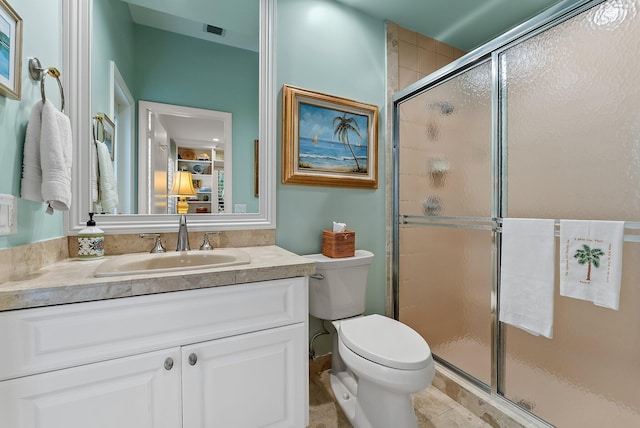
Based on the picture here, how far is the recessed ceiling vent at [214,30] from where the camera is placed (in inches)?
55.9

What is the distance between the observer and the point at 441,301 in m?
1.71

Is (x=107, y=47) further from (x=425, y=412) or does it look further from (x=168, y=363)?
(x=425, y=412)

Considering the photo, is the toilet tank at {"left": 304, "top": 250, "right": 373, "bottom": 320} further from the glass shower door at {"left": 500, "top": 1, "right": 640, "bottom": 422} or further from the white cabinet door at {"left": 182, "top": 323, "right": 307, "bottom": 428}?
the glass shower door at {"left": 500, "top": 1, "right": 640, "bottom": 422}

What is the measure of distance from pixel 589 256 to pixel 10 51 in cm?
201

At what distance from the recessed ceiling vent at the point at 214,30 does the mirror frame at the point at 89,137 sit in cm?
22

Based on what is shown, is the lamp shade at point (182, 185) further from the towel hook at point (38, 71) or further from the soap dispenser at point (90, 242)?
the towel hook at point (38, 71)

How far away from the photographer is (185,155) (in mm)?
1377

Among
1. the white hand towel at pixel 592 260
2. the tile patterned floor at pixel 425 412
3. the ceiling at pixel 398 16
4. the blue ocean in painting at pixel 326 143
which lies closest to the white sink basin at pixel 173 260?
the blue ocean in painting at pixel 326 143

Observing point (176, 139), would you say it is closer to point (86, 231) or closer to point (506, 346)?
point (86, 231)

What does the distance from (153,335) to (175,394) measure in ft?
0.70

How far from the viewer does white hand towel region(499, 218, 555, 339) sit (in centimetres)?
111

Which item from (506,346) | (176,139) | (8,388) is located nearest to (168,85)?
(176,139)

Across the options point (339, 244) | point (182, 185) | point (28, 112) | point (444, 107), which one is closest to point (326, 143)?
point (339, 244)

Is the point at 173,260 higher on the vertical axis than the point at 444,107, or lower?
lower
